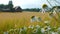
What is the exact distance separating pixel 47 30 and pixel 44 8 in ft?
0.58

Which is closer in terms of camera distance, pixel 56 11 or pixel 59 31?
pixel 59 31

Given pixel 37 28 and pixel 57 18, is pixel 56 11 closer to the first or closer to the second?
pixel 57 18

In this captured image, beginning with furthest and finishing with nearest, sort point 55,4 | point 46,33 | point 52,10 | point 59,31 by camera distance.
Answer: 1. point 55,4
2. point 52,10
3. point 46,33
4. point 59,31

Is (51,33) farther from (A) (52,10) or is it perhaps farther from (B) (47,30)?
(A) (52,10)

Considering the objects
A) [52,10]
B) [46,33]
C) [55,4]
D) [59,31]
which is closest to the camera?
[59,31]

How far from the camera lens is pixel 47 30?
1489 mm

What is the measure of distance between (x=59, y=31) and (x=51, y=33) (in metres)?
0.08

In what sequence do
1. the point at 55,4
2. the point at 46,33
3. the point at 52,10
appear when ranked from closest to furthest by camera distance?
the point at 46,33, the point at 52,10, the point at 55,4

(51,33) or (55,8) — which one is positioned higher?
(55,8)

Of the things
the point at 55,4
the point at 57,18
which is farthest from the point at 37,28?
the point at 55,4

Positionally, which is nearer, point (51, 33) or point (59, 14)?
point (51, 33)

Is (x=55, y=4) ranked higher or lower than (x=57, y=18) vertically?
higher

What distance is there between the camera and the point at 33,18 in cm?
151

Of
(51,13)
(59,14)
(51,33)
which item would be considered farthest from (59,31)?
(59,14)
